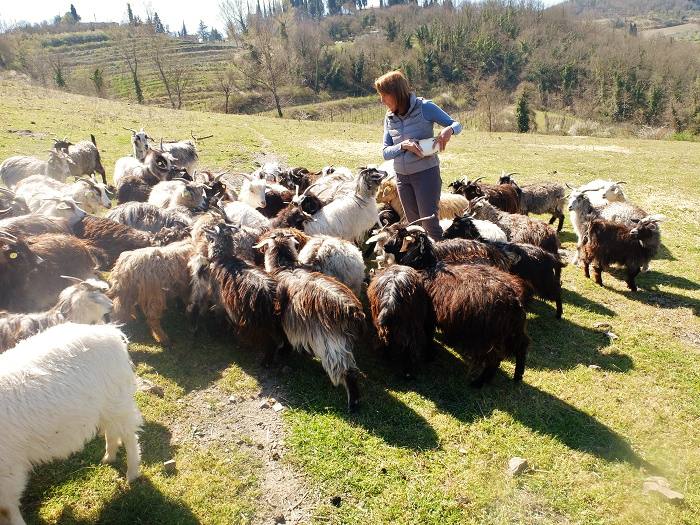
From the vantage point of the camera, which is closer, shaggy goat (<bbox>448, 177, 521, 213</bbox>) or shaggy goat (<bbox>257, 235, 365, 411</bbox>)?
shaggy goat (<bbox>257, 235, 365, 411</bbox>)

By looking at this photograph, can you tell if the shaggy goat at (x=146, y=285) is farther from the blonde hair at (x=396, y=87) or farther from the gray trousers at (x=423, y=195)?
the blonde hair at (x=396, y=87)

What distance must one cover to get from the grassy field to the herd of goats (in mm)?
263

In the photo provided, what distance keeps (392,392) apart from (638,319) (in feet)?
13.1

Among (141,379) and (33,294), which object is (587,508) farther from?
(33,294)

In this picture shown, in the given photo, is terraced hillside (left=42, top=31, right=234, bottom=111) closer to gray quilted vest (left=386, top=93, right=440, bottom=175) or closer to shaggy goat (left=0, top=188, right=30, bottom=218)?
shaggy goat (left=0, top=188, right=30, bottom=218)

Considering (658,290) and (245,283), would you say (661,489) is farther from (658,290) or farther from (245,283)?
(658,290)

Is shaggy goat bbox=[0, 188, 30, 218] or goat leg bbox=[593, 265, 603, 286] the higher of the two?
shaggy goat bbox=[0, 188, 30, 218]

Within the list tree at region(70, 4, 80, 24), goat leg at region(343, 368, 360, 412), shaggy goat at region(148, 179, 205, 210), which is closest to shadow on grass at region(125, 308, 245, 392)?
goat leg at region(343, 368, 360, 412)

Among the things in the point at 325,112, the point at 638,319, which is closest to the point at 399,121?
the point at 638,319

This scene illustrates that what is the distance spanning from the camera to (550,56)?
6900 cm

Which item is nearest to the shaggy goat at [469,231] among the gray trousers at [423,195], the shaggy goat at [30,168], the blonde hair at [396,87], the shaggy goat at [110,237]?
the gray trousers at [423,195]

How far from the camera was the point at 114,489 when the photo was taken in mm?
3531

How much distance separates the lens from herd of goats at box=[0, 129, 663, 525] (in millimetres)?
3164

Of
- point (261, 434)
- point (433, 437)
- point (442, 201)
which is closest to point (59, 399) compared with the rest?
point (261, 434)
